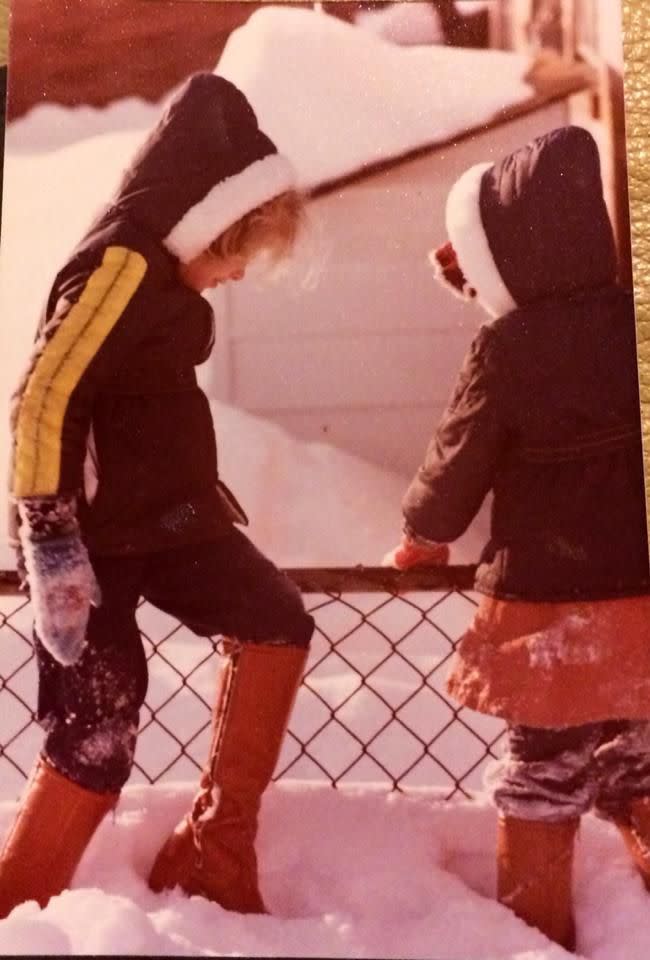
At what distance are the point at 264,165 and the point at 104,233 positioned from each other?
0.56 ft

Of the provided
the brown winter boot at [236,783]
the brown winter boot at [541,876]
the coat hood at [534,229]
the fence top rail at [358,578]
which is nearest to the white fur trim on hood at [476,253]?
the coat hood at [534,229]

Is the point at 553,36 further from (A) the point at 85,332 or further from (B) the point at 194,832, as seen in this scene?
(B) the point at 194,832

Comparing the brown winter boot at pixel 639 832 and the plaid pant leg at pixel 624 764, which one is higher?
the plaid pant leg at pixel 624 764

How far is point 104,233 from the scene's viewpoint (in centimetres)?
90

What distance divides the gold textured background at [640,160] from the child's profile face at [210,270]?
398mm

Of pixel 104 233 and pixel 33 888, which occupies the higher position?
pixel 104 233

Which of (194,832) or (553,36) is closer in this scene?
(194,832)

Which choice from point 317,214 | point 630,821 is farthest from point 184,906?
point 317,214

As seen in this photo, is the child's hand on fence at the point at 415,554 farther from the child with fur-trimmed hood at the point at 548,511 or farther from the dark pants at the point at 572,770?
the dark pants at the point at 572,770

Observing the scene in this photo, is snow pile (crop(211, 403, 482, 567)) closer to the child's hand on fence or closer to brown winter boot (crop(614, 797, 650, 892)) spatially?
the child's hand on fence

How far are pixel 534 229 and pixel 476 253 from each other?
6 centimetres

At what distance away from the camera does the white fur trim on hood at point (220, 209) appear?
0.90 meters

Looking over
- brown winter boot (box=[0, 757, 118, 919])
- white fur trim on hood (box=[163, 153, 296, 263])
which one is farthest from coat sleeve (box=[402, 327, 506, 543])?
brown winter boot (box=[0, 757, 118, 919])

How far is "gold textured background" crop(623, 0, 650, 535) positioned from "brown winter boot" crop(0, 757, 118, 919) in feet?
1.96
